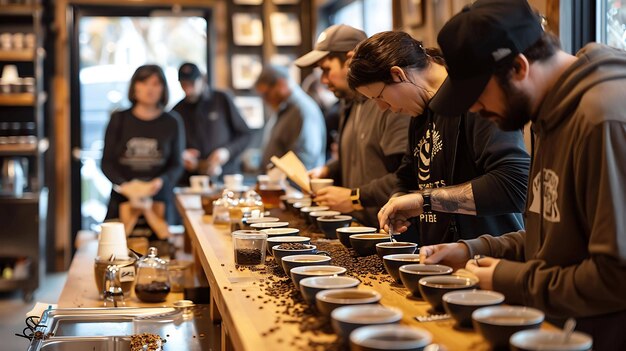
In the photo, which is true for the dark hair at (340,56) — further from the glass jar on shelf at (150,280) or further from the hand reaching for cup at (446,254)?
the hand reaching for cup at (446,254)

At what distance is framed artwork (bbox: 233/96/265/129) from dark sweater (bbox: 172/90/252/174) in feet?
4.51

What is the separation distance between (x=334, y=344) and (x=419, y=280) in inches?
15.8

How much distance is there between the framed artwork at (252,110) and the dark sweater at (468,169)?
19.6ft

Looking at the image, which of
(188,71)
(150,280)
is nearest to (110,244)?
(150,280)

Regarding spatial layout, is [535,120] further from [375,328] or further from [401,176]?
[401,176]

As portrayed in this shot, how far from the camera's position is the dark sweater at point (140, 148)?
6328mm

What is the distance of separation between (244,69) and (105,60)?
1.51 metres

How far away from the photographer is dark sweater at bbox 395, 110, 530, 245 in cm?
275

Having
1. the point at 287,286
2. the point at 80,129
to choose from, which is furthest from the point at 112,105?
the point at 287,286

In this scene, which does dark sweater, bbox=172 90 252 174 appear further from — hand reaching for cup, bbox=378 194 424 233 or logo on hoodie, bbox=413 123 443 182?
hand reaching for cup, bbox=378 194 424 233

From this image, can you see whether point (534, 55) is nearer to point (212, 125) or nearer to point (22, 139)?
point (212, 125)

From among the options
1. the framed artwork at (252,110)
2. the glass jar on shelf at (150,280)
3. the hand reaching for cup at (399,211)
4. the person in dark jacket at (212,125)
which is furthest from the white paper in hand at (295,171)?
the framed artwork at (252,110)

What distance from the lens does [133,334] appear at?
297cm

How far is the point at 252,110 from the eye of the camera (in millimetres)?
9344
